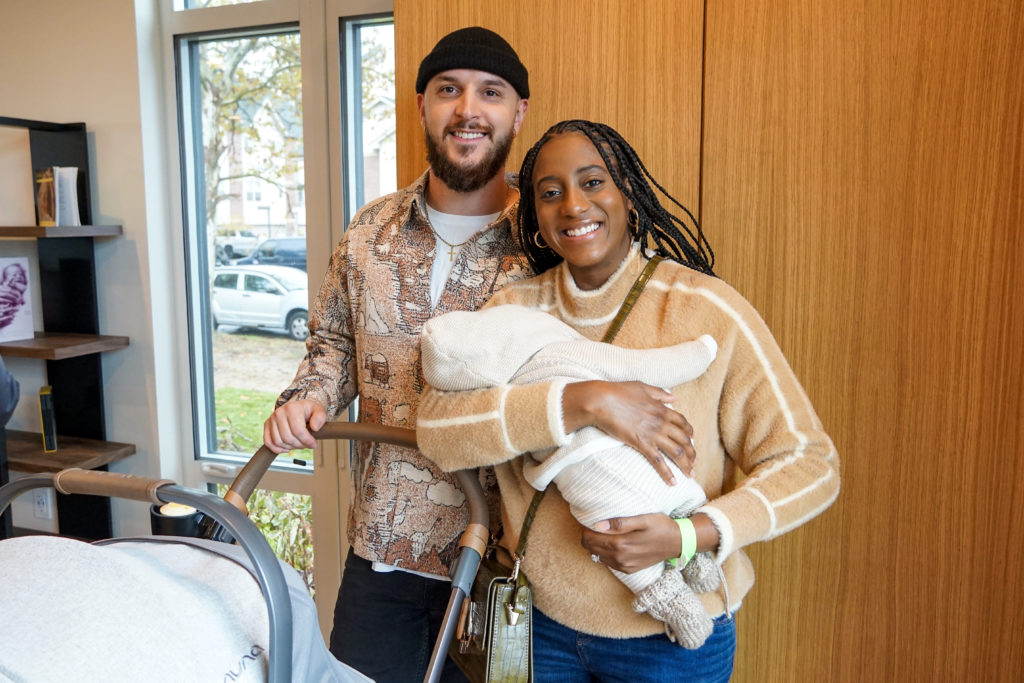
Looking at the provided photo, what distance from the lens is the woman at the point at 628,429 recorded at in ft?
3.34

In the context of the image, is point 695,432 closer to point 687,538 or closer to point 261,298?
point 687,538

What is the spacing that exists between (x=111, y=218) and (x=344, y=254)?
4.82 ft

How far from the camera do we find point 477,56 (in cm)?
138

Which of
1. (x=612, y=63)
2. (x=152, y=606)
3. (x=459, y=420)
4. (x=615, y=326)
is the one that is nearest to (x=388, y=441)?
(x=459, y=420)

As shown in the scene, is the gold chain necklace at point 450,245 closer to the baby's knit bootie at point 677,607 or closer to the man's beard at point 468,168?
the man's beard at point 468,168

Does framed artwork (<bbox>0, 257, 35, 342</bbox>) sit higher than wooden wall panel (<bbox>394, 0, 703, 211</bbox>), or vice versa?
wooden wall panel (<bbox>394, 0, 703, 211</bbox>)

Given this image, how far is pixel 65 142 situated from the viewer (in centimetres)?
251

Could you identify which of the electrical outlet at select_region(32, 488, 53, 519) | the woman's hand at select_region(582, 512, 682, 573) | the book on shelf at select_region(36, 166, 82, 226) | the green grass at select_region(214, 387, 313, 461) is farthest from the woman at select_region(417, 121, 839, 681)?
the electrical outlet at select_region(32, 488, 53, 519)

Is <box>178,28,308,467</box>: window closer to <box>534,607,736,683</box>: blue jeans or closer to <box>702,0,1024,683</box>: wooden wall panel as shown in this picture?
<box>702,0,1024,683</box>: wooden wall panel

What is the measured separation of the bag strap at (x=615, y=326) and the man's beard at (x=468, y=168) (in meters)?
0.43

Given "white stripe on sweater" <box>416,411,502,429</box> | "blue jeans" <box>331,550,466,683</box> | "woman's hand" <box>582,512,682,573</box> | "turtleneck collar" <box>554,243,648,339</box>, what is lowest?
"blue jeans" <box>331,550,466,683</box>

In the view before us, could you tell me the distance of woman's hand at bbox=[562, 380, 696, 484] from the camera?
3.30 feet

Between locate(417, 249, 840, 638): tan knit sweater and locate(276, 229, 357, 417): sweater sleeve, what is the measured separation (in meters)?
0.43

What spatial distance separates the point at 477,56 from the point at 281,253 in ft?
4.45
